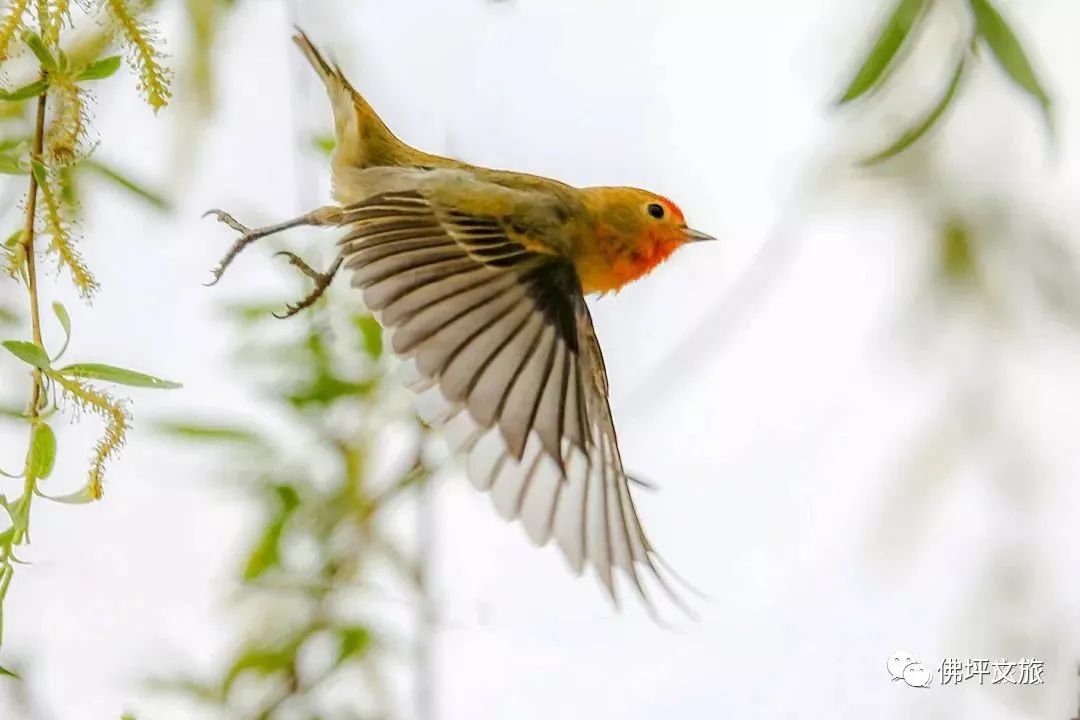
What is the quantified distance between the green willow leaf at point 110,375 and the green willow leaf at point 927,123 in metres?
0.25

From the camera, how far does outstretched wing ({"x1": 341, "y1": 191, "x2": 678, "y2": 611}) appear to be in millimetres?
420

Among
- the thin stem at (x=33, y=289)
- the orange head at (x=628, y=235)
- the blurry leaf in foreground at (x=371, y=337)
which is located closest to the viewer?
the thin stem at (x=33, y=289)

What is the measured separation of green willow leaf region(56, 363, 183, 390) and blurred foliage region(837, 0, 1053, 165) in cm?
23

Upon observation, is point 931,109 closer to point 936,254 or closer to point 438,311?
point 936,254

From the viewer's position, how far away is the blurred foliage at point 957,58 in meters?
0.39

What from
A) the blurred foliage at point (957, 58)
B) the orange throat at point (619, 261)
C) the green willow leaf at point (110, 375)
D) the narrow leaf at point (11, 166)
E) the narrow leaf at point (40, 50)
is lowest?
the green willow leaf at point (110, 375)

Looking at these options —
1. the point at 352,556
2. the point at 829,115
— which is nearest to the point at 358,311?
the point at 352,556

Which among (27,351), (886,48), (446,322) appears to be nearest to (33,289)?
(27,351)

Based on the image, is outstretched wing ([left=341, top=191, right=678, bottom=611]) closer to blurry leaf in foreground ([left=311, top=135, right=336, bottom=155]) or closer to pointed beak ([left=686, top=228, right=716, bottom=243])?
pointed beak ([left=686, top=228, right=716, bottom=243])

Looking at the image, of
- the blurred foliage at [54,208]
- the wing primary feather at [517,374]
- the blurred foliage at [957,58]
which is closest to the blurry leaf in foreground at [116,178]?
the blurred foliage at [54,208]

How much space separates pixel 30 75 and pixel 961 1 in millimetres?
335

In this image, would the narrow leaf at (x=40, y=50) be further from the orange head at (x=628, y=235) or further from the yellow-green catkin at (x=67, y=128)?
the orange head at (x=628, y=235)

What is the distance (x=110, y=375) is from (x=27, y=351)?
0.05 m

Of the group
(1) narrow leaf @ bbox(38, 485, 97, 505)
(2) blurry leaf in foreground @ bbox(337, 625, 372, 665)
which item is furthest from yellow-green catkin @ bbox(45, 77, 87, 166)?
(2) blurry leaf in foreground @ bbox(337, 625, 372, 665)
